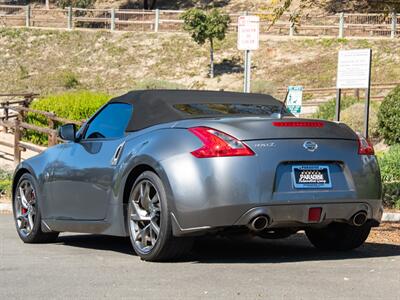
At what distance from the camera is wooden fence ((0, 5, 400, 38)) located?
57500 millimetres

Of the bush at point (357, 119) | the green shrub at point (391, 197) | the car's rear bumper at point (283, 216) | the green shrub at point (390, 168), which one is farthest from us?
the bush at point (357, 119)

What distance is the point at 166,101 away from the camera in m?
8.98

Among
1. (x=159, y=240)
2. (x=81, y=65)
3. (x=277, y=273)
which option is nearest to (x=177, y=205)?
(x=159, y=240)

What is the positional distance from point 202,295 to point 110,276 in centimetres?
112

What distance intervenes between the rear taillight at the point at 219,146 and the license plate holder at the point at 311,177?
17.1 inches

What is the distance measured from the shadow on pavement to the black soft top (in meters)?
1.23

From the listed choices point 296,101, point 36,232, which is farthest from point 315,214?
point 296,101

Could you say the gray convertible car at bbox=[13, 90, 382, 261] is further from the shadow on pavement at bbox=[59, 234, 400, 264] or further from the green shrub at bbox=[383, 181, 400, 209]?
the green shrub at bbox=[383, 181, 400, 209]

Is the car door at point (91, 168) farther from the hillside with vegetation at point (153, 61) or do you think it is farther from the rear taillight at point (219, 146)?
the hillside with vegetation at point (153, 61)

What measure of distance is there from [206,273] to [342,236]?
1.88 metres

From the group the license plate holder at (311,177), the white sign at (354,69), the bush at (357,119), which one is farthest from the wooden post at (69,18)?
the license plate holder at (311,177)

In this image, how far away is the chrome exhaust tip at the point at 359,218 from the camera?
8.33 metres

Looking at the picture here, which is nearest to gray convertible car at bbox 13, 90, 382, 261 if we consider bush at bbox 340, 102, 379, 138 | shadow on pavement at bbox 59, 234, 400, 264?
shadow on pavement at bbox 59, 234, 400, 264

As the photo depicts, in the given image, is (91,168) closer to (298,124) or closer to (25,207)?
(25,207)
